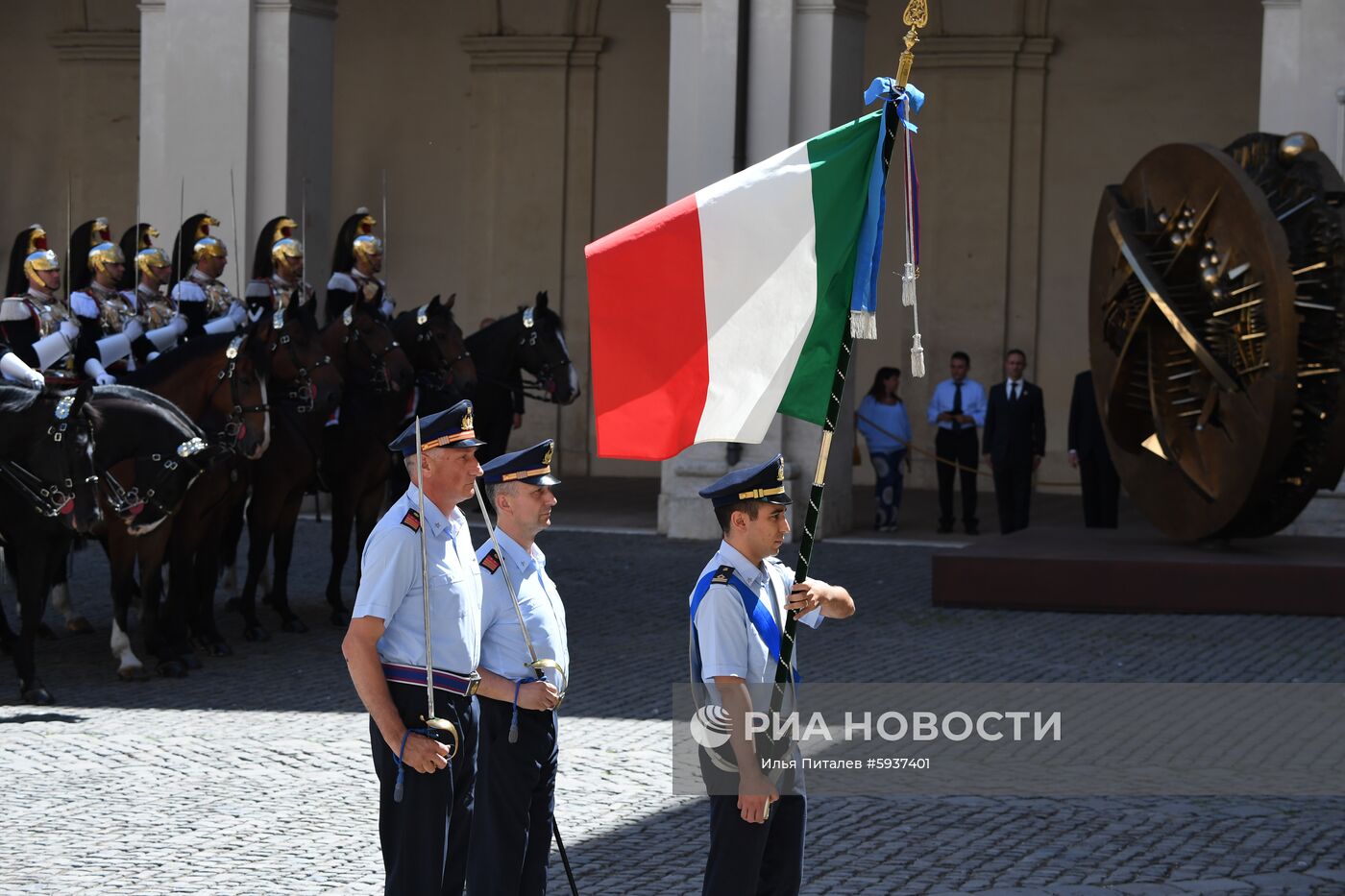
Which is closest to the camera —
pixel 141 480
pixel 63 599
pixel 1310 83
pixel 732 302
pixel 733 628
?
pixel 733 628

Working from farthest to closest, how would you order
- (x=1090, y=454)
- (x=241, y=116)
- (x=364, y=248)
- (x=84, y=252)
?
1. (x=241, y=116)
2. (x=1090, y=454)
3. (x=364, y=248)
4. (x=84, y=252)

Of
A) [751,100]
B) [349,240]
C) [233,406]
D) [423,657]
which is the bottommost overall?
[423,657]

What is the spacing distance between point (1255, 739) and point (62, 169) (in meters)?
19.0

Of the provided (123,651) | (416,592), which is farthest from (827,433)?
(123,651)

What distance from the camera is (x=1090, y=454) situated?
651 inches

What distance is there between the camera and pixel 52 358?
437 inches

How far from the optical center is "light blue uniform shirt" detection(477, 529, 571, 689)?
5.29 m

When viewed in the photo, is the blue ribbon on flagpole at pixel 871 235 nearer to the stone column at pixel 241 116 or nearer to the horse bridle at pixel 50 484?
the horse bridle at pixel 50 484

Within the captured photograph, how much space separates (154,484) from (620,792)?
368cm

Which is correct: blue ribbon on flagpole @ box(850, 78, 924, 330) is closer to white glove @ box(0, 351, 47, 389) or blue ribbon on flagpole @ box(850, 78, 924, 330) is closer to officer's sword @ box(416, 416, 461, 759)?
officer's sword @ box(416, 416, 461, 759)

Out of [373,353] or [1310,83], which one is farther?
[1310,83]

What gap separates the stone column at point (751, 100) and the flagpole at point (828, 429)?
11.5 meters

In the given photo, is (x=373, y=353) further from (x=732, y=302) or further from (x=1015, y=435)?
(x=732, y=302)

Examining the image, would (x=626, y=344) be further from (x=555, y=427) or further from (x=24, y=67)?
(x=24, y=67)
